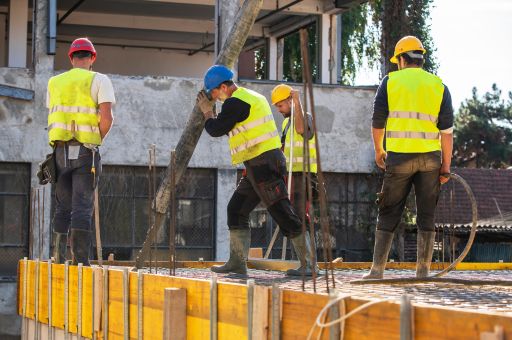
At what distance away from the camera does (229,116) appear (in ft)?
28.6

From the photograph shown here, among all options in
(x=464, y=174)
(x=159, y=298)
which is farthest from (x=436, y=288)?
(x=464, y=174)

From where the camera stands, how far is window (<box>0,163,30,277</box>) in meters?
19.5

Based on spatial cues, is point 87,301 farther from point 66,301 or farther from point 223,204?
point 223,204

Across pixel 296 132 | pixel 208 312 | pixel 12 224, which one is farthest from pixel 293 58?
pixel 208 312

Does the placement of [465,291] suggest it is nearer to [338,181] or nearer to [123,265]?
[123,265]

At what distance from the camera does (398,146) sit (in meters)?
8.15

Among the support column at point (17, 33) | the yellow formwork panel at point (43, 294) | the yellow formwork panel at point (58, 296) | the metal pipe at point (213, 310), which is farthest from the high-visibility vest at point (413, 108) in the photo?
the support column at point (17, 33)

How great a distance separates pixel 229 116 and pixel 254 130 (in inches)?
10.6

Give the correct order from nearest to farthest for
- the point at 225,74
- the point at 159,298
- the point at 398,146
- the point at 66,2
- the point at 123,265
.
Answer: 1. the point at 159,298
2. the point at 398,146
3. the point at 225,74
4. the point at 123,265
5. the point at 66,2

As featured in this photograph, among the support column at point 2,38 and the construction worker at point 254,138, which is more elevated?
the support column at point 2,38

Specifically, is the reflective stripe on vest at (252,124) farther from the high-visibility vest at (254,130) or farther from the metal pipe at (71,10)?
the metal pipe at (71,10)

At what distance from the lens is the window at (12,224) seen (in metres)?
19.5

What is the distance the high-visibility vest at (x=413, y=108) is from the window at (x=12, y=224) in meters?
12.4

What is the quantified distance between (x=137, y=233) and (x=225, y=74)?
11.7m
